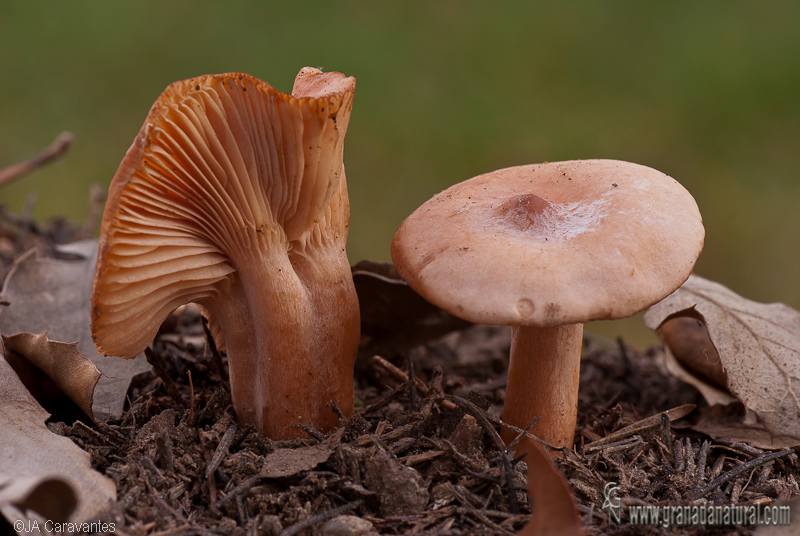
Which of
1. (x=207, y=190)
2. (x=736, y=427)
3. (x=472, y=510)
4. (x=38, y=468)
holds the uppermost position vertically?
(x=207, y=190)

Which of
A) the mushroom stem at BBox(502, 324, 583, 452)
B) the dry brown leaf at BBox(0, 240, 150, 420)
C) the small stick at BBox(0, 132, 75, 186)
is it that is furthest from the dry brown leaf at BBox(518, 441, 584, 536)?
the small stick at BBox(0, 132, 75, 186)

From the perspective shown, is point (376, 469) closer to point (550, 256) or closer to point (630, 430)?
point (550, 256)

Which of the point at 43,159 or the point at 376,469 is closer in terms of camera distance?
the point at 376,469

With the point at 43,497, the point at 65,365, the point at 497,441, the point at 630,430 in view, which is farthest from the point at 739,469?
the point at 65,365

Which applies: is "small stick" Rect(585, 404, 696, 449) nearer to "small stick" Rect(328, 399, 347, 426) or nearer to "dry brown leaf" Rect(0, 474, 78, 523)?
"small stick" Rect(328, 399, 347, 426)

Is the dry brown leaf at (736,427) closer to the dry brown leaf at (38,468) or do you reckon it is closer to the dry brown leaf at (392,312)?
the dry brown leaf at (392,312)

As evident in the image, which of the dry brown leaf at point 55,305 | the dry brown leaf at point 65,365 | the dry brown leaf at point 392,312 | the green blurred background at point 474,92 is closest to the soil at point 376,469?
the dry brown leaf at point 65,365

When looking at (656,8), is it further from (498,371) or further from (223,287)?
(223,287)
